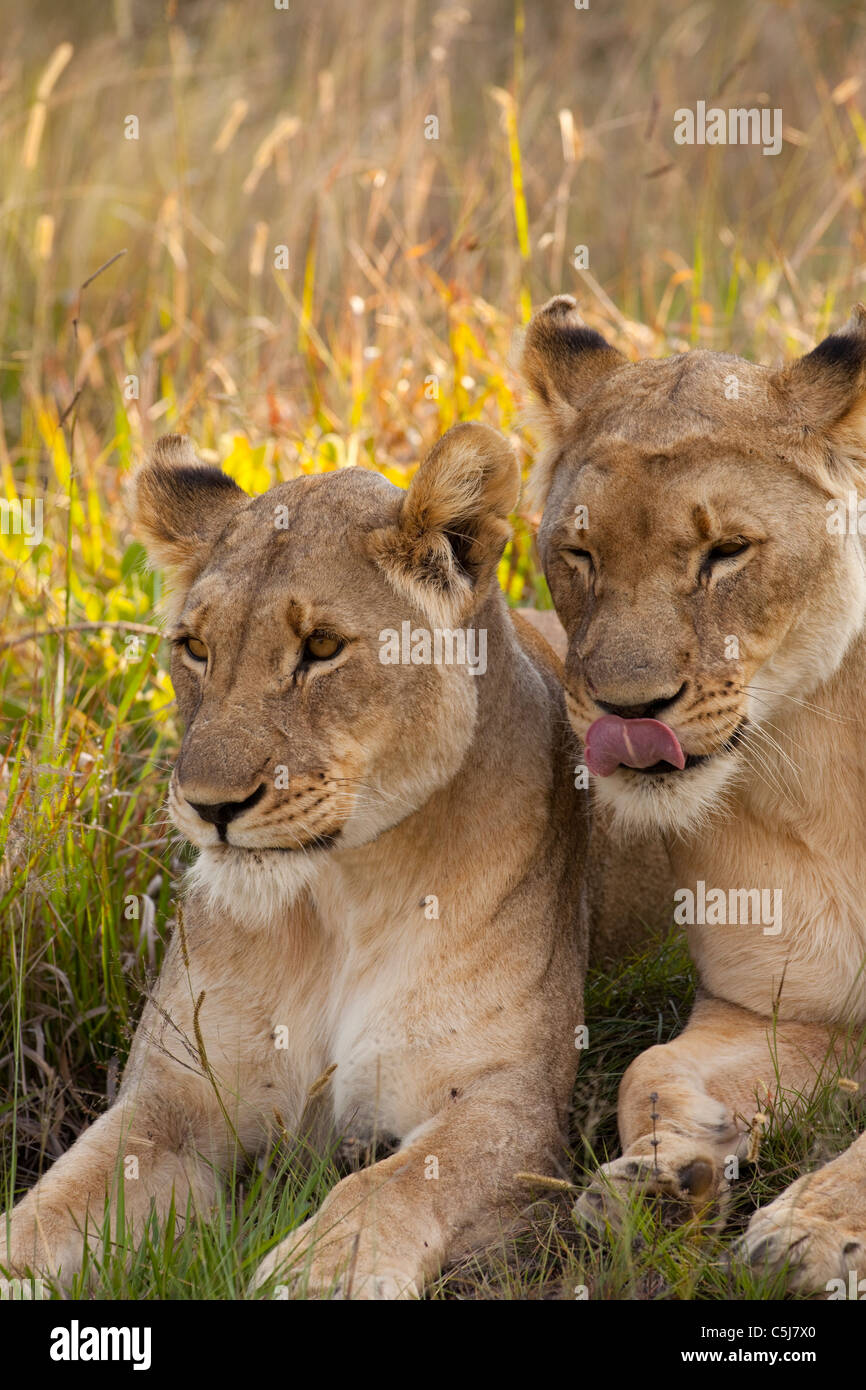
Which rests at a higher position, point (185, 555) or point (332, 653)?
point (185, 555)

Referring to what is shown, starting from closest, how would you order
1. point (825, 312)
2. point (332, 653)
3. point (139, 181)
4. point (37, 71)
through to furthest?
point (332, 653), point (825, 312), point (139, 181), point (37, 71)

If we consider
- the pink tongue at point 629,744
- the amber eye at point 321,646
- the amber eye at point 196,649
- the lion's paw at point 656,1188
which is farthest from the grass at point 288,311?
the amber eye at point 321,646

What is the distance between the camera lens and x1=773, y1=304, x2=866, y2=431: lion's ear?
11.2 feet

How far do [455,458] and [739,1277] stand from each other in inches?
62.0

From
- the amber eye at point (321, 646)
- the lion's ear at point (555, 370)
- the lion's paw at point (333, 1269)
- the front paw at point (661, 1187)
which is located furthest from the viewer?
the lion's ear at point (555, 370)

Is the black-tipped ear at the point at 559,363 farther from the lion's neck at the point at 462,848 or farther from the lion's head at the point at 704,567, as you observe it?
the lion's neck at the point at 462,848

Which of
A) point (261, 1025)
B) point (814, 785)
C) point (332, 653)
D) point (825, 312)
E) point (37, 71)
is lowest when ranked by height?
point (261, 1025)

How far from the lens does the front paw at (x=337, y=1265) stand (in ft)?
9.08

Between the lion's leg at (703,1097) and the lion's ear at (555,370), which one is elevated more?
the lion's ear at (555,370)

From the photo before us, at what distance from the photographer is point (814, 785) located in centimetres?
355

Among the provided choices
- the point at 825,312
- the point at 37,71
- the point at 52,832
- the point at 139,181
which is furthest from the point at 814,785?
the point at 37,71

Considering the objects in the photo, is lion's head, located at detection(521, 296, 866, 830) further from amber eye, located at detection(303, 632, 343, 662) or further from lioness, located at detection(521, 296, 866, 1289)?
amber eye, located at detection(303, 632, 343, 662)

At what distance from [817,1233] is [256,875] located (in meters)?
1.18
